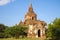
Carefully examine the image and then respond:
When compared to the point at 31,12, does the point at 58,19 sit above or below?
below

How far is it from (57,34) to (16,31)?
1647 centimetres

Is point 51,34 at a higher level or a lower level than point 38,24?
lower

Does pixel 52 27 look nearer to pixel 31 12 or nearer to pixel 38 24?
pixel 38 24

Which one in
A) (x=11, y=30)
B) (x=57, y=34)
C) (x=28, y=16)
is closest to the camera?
(x=57, y=34)

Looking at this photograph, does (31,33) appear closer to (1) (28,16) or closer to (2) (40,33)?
(2) (40,33)

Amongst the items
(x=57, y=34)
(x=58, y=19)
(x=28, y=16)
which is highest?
(x=28, y=16)

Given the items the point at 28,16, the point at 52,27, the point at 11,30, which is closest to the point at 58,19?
the point at 52,27

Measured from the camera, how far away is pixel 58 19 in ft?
100

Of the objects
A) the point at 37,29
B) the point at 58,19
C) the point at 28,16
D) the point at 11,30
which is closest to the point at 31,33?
the point at 37,29

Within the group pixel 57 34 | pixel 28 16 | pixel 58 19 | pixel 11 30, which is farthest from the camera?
pixel 28 16

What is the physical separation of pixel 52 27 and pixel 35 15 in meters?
31.3

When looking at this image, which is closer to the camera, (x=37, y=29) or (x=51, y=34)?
(x=51, y=34)

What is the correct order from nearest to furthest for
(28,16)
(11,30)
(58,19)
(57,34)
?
1. (57,34)
2. (58,19)
3. (11,30)
4. (28,16)

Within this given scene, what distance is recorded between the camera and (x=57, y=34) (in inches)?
1086
